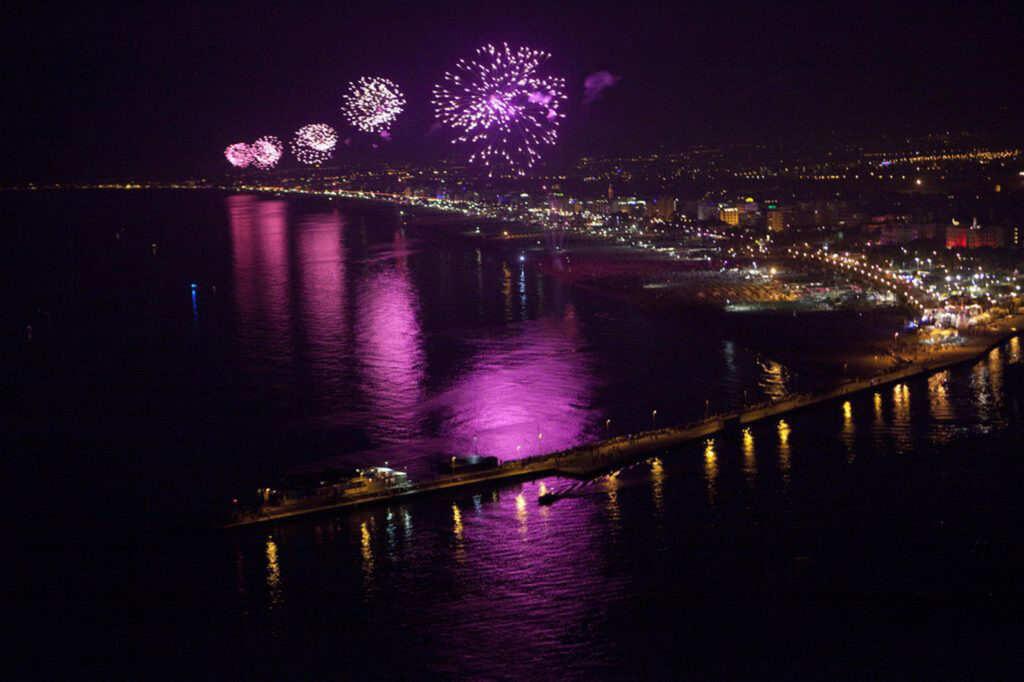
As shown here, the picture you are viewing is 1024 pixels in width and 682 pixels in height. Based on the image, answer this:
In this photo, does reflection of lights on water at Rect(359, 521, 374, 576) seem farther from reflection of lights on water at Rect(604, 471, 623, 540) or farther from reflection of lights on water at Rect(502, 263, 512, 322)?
reflection of lights on water at Rect(502, 263, 512, 322)

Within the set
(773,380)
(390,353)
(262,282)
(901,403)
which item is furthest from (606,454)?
(262,282)

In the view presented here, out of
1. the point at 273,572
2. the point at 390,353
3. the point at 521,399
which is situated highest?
the point at 390,353

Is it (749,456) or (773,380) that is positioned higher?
(773,380)

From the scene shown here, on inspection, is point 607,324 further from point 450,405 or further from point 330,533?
point 330,533

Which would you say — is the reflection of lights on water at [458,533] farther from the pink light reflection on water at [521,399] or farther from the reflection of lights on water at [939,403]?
the reflection of lights on water at [939,403]

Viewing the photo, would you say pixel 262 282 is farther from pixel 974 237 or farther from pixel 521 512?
pixel 521 512

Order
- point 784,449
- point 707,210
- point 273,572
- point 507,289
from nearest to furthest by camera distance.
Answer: point 273,572
point 784,449
point 507,289
point 707,210

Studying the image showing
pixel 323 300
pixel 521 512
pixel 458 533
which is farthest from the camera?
pixel 323 300

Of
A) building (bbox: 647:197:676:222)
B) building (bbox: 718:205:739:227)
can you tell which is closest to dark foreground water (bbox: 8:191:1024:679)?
building (bbox: 718:205:739:227)

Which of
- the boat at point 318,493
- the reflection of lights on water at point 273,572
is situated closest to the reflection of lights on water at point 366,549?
the boat at point 318,493
